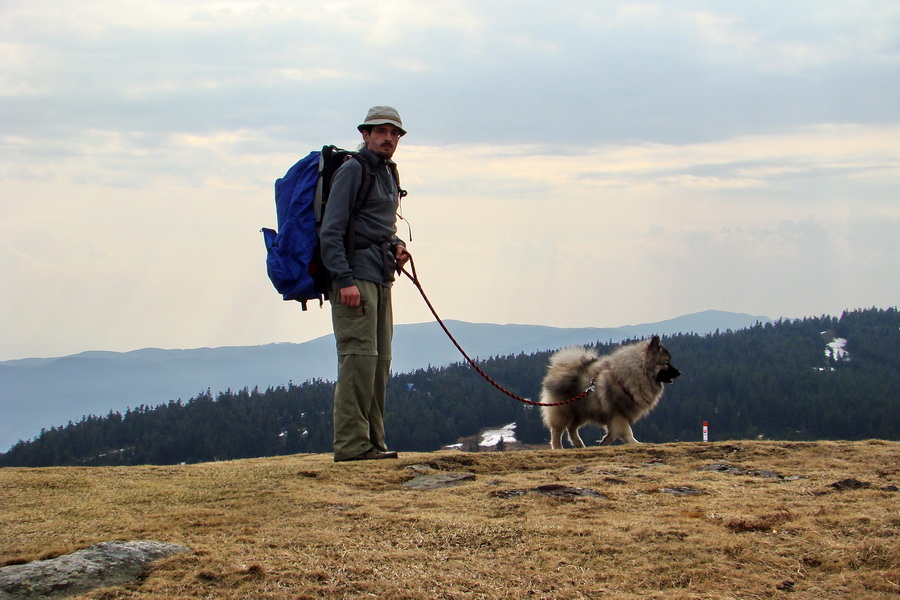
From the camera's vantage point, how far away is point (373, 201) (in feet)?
29.9

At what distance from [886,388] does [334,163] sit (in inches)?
4500

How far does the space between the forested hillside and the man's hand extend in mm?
81448

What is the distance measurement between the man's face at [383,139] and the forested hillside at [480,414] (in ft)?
267

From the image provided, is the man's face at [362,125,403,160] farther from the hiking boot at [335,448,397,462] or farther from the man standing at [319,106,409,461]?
the hiking boot at [335,448,397,462]

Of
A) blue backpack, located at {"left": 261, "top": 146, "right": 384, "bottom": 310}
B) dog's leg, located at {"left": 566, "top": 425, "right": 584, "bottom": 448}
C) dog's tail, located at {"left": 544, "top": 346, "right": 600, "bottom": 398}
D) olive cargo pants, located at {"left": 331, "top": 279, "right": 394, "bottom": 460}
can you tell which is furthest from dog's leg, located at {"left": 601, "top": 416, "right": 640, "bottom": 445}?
blue backpack, located at {"left": 261, "top": 146, "right": 384, "bottom": 310}

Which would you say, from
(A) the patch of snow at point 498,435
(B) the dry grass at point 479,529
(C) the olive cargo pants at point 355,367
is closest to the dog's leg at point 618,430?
(B) the dry grass at point 479,529

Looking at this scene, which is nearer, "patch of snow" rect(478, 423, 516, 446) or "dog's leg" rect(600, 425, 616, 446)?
"dog's leg" rect(600, 425, 616, 446)

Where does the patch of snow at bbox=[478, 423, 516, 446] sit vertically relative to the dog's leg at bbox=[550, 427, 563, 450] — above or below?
below

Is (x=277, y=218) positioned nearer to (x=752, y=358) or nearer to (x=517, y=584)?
(x=517, y=584)

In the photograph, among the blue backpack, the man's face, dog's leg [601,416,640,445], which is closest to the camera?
the blue backpack

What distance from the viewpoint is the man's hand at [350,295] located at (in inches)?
338

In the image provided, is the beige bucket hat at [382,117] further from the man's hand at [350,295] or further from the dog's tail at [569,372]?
the dog's tail at [569,372]

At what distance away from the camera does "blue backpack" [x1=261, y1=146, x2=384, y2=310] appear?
8.84 m

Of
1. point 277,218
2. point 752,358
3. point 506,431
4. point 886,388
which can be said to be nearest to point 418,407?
point 506,431
